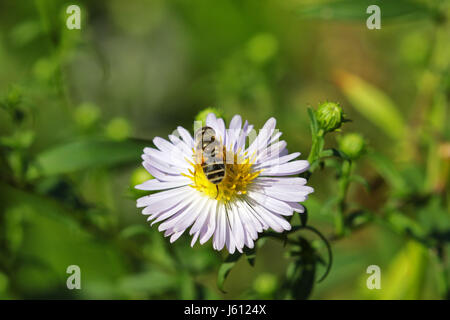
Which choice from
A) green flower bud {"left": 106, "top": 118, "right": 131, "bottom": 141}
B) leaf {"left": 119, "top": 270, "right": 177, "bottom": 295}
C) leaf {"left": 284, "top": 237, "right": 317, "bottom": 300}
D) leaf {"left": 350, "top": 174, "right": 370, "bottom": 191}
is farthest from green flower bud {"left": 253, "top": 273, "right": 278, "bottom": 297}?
green flower bud {"left": 106, "top": 118, "right": 131, "bottom": 141}

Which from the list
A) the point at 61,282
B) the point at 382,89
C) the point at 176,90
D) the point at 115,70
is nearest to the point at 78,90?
the point at 115,70

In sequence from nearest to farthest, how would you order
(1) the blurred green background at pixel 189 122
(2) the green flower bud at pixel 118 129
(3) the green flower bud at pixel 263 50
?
(1) the blurred green background at pixel 189 122 → (2) the green flower bud at pixel 118 129 → (3) the green flower bud at pixel 263 50

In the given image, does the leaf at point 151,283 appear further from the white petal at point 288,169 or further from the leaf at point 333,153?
the leaf at point 333,153

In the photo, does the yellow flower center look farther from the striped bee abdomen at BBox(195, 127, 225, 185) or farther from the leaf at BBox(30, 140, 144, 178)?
the leaf at BBox(30, 140, 144, 178)

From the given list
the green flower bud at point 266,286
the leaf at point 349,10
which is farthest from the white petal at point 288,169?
the leaf at point 349,10

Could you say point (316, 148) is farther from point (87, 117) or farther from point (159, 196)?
point (87, 117)

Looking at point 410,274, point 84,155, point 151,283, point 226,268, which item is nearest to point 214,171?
point 226,268
